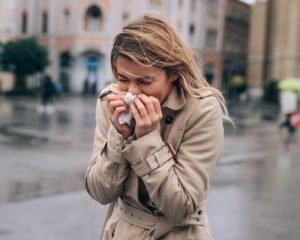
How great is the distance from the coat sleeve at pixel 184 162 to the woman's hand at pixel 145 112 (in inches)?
2.0

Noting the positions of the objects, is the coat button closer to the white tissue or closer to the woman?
the woman

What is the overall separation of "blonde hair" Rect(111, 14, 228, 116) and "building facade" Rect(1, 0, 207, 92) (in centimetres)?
5352

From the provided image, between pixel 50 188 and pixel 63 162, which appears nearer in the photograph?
pixel 50 188

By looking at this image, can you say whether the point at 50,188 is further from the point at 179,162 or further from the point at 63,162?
the point at 179,162

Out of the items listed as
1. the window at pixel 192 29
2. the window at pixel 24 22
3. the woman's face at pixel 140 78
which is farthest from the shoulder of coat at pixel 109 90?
the window at pixel 192 29

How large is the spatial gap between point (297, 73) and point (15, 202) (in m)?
43.3

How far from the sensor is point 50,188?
8.95 metres

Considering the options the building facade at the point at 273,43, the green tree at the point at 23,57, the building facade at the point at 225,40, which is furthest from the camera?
the building facade at the point at 225,40

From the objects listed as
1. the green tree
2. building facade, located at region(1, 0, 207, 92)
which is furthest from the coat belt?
building facade, located at region(1, 0, 207, 92)

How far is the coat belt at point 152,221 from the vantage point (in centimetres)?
228

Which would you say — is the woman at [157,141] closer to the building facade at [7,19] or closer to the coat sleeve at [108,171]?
the coat sleeve at [108,171]

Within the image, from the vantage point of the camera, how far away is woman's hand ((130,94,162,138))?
83.0 inches

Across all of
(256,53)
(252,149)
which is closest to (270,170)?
(252,149)

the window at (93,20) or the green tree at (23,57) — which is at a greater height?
the window at (93,20)
